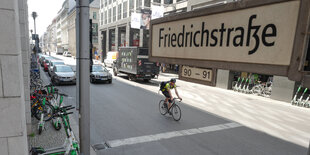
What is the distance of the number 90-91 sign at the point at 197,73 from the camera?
67.6 inches

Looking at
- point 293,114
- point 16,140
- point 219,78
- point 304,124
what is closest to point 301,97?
point 293,114

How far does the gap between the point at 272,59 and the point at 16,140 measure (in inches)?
126

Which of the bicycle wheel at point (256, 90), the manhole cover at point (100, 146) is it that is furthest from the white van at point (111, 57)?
the manhole cover at point (100, 146)

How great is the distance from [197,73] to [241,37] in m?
0.55

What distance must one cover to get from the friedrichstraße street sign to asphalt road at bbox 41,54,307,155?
451 cm

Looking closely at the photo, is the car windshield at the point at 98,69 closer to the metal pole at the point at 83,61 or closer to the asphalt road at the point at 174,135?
the asphalt road at the point at 174,135

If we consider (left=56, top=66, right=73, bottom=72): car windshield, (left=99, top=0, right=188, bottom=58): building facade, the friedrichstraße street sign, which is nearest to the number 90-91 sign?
the friedrichstraße street sign

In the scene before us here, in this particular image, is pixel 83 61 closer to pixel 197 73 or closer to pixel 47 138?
pixel 197 73

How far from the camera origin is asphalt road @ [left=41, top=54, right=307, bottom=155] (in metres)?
5.82

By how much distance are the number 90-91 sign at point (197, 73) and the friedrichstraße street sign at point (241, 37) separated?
9 centimetres

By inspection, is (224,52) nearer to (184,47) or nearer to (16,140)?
(184,47)

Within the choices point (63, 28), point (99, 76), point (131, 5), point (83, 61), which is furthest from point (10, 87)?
point (63, 28)

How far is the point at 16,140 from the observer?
104 inches

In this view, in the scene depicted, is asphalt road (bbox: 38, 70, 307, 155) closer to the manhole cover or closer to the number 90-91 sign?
the manhole cover
